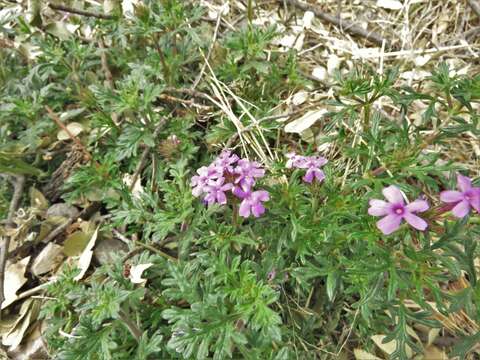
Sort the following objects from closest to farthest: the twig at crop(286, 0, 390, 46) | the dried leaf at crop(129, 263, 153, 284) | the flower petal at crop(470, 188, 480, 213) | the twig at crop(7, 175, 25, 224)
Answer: the flower petal at crop(470, 188, 480, 213) → the dried leaf at crop(129, 263, 153, 284) → the twig at crop(7, 175, 25, 224) → the twig at crop(286, 0, 390, 46)

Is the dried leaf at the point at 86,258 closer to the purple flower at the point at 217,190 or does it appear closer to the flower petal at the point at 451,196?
the purple flower at the point at 217,190

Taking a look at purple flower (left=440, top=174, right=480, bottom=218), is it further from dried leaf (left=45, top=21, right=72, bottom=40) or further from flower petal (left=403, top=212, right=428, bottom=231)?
dried leaf (left=45, top=21, right=72, bottom=40)

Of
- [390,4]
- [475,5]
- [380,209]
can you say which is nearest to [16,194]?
[380,209]

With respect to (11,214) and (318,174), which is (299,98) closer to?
(318,174)

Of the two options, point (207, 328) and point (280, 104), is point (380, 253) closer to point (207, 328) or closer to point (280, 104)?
point (207, 328)

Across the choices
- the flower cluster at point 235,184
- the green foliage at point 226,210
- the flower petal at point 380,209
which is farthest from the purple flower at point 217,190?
the flower petal at point 380,209

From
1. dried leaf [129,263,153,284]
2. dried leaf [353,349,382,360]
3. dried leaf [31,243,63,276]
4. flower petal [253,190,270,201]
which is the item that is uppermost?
flower petal [253,190,270,201]

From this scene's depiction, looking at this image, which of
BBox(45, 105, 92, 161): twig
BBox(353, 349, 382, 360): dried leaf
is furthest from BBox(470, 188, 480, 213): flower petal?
BBox(45, 105, 92, 161): twig
